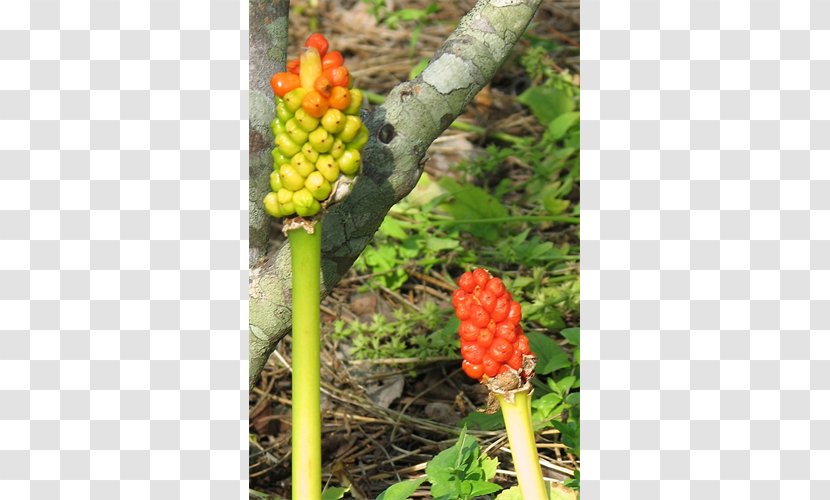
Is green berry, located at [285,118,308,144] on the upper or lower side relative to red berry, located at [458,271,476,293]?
upper

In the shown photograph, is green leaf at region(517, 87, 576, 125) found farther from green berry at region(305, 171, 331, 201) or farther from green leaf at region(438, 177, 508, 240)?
green berry at region(305, 171, 331, 201)

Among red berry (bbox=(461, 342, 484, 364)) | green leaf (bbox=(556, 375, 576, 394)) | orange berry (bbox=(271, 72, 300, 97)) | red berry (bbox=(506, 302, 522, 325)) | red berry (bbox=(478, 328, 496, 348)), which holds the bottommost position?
green leaf (bbox=(556, 375, 576, 394))

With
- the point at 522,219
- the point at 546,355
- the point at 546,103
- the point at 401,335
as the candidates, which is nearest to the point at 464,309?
the point at 546,355

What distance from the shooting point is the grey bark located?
1974mm

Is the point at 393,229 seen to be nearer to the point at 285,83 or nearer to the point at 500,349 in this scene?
the point at 500,349

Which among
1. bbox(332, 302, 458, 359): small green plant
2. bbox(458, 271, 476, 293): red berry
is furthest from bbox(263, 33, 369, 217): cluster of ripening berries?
bbox(332, 302, 458, 359): small green plant

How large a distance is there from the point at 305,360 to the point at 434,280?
1.93 m

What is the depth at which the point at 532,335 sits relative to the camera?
263 cm

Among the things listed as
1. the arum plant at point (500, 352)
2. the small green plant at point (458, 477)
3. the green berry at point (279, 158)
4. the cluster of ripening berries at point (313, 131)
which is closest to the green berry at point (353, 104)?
the cluster of ripening berries at point (313, 131)

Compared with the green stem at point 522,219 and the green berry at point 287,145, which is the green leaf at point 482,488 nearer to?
the green berry at point 287,145

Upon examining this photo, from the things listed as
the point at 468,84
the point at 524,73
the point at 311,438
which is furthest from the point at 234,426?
the point at 524,73

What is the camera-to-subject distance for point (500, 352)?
1.62m

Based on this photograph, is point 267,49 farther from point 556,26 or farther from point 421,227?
point 556,26

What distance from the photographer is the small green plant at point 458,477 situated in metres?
1.85
